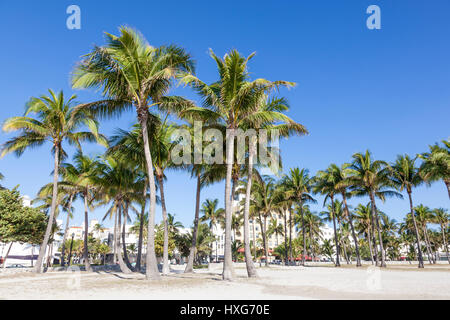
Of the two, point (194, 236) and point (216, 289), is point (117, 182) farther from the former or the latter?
point (216, 289)

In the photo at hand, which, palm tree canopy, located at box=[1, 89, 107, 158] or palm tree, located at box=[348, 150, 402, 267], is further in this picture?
palm tree, located at box=[348, 150, 402, 267]

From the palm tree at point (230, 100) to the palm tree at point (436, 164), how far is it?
20581 millimetres

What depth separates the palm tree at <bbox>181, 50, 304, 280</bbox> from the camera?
1522 centimetres

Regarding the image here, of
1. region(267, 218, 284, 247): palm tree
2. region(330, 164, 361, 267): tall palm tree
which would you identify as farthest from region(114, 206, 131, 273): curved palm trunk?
region(267, 218, 284, 247): palm tree

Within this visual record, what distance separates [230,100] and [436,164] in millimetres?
24938

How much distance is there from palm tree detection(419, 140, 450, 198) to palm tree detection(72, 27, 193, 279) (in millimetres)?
25605

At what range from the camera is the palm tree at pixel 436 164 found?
27.3 metres

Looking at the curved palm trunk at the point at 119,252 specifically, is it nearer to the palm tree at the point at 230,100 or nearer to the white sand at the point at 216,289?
the white sand at the point at 216,289

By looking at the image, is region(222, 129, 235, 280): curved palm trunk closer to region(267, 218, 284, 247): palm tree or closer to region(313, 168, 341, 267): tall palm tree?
region(313, 168, 341, 267): tall palm tree

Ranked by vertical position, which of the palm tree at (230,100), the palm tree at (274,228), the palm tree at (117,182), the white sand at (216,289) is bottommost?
the white sand at (216,289)

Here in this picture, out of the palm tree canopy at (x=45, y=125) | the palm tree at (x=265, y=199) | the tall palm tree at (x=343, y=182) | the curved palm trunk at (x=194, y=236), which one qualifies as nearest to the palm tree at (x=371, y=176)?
the tall palm tree at (x=343, y=182)

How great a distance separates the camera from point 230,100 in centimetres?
1605
